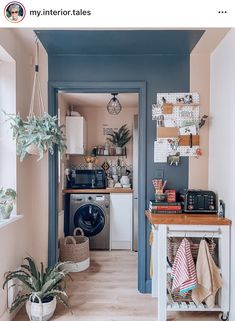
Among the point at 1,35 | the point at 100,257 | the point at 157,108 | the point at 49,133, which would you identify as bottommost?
the point at 100,257

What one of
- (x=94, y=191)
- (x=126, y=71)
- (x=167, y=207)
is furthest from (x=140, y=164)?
(x=94, y=191)

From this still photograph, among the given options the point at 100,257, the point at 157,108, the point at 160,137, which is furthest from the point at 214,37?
the point at 100,257

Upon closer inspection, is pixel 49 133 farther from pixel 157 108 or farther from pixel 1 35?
pixel 157 108

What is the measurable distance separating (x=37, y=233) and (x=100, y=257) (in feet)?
4.50

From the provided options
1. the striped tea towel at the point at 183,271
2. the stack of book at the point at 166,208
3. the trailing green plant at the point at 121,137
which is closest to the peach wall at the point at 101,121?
the trailing green plant at the point at 121,137

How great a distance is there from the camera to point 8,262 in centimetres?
216

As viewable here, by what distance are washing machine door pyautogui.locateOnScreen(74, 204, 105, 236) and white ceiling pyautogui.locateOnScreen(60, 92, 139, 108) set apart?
1.62 m

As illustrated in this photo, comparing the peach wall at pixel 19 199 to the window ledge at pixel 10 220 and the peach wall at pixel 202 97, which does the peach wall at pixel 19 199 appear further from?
the peach wall at pixel 202 97

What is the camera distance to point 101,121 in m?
4.86

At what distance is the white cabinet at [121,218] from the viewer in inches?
164

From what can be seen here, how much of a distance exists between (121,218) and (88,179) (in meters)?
0.79
